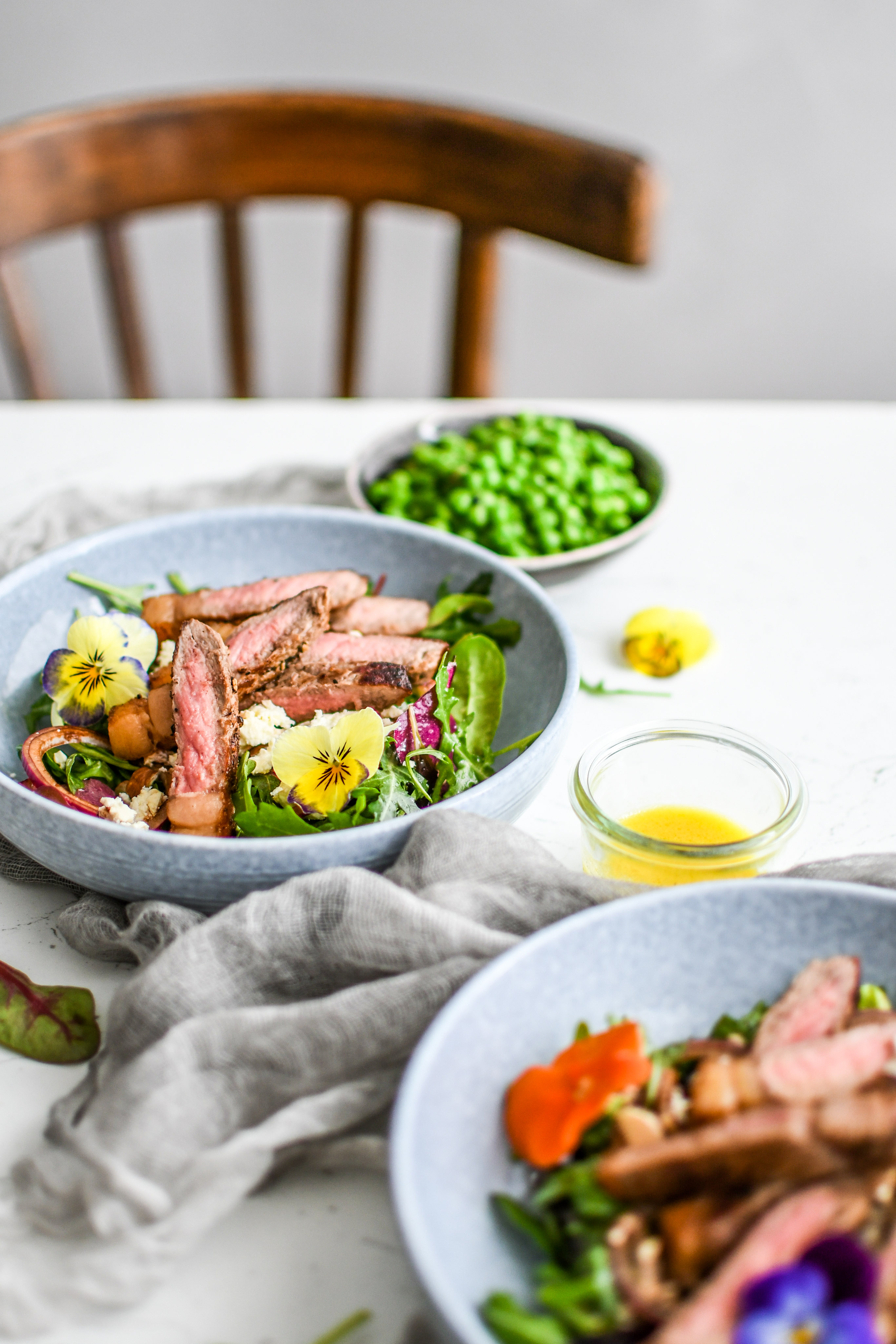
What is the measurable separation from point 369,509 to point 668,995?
3.26 feet

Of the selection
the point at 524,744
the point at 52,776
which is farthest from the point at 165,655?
the point at 524,744

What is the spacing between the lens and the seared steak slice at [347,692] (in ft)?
4.09

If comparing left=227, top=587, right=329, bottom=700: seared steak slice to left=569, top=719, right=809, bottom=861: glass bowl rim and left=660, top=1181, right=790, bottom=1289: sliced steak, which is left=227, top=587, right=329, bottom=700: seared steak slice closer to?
left=569, top=719, right=809, bottom=861: glass bowl rim

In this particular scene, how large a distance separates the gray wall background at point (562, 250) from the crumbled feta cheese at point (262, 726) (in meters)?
2.48

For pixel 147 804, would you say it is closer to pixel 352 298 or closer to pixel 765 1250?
pixel 765 1250

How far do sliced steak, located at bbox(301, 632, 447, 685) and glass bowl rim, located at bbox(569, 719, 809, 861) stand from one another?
224 millimetres

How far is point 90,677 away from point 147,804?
20 centimetres

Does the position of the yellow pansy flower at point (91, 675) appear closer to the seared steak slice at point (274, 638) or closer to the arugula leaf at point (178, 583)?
the seared steak slice at point (274, 638)

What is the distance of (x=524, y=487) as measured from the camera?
5.53ft

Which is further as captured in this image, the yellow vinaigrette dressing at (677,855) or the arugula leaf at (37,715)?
the arugula leaf at (37,715)

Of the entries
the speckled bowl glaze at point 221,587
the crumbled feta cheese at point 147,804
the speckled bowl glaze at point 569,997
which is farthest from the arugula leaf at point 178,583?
the speckled bowl glaze at point 569,997

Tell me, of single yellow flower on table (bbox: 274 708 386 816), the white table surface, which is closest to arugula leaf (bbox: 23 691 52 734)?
the white table surface

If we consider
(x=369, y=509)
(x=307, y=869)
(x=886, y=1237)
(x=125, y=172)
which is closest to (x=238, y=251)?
(x=125, y=172)

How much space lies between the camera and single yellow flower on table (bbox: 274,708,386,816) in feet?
3.70
